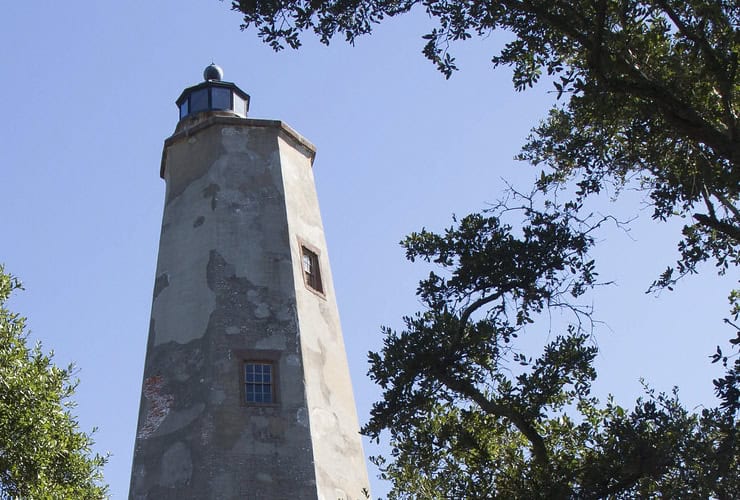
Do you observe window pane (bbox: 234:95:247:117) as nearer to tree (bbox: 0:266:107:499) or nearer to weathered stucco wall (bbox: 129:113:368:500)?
weathered stucco wall (bbox: 129:113:368:500)

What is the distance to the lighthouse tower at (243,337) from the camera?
1831 cm

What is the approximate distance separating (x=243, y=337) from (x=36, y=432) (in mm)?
3915

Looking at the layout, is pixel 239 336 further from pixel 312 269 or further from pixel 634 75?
pixel 634 75

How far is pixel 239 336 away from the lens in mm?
19625

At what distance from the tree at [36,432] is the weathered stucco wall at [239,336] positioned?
1366 mm

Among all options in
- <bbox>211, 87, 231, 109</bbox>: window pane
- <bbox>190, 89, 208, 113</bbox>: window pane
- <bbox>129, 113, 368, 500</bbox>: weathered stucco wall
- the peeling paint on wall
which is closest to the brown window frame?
<bbox>129, 113, 368, 500</bbox>: weathered stucco wall

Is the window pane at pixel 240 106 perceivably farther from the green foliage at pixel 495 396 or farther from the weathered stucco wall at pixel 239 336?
the green foliage at pixel 495 396

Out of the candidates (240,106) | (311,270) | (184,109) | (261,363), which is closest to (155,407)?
(261,363)

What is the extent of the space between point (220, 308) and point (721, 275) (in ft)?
31.4

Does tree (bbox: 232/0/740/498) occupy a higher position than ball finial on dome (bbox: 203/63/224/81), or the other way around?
ball finial on dome (bbox: 203/63/224/81)

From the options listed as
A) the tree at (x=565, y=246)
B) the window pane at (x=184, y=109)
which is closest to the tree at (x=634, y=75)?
the tree at (x=565, y=246)

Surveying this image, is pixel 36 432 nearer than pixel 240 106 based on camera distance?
Yes

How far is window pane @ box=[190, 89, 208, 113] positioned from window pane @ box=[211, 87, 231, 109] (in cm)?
16

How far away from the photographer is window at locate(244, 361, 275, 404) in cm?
1897
